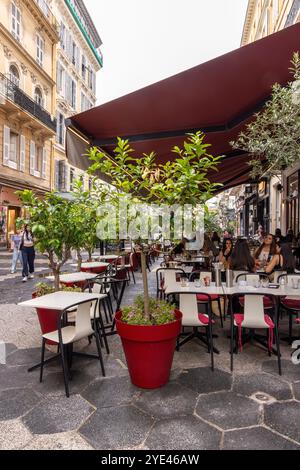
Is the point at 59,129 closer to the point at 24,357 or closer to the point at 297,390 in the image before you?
the point at 24,357

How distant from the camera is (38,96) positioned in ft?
74.0

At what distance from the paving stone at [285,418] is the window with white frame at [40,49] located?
24.6 m

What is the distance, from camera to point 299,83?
12.2 ft

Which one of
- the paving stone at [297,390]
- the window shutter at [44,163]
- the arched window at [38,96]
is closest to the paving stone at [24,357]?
the paving stone at [297,390]

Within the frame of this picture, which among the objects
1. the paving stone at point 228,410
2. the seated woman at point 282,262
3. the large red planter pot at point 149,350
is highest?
Answer: the seated woman at point 282,262

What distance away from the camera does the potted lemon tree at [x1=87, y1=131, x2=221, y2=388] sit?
9.78 ft

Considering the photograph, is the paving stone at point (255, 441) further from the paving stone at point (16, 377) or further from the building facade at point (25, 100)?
the building facade at point (25, 100)

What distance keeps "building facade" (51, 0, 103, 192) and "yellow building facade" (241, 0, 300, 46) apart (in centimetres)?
1384

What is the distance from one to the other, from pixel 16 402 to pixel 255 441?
6.83ft

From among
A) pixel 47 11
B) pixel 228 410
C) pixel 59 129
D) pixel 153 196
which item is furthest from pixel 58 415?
pixel 47 11

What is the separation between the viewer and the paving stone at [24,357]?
395 cm

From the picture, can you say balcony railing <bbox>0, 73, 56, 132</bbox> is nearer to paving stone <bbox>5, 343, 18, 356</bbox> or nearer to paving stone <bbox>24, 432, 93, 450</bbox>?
paving stone <bbox>5, 343, 18, 356</bbox>

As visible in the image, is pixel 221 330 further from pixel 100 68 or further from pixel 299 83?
pixel 100 68
